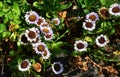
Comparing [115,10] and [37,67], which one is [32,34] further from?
[115,10]

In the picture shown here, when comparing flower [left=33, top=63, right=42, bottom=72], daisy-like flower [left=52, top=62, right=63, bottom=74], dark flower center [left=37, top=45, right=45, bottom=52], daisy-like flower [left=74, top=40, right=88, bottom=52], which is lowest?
daisy-like flower [left=52, top=62, right=63, bottom=74]

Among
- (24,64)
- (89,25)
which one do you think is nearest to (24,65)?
(24,64)

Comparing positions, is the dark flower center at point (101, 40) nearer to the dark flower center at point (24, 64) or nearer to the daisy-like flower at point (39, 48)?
the daisy-like flower at point (39, 48)

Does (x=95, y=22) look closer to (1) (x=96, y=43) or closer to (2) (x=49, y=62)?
(1) (x=96, y=43)

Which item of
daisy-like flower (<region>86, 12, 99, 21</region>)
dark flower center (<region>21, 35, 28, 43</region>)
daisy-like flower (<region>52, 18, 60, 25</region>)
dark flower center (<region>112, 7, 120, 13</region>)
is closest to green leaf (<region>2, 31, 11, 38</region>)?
dark flower center (<region>21, 35, 28, 43</region>)

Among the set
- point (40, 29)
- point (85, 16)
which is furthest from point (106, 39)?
point (40, 29)

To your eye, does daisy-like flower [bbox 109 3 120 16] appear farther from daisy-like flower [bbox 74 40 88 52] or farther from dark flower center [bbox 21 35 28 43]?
dark flower center [bbox 21 35 28 43]
